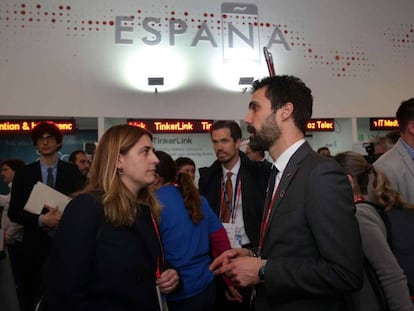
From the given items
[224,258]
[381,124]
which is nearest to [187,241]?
[224,258]

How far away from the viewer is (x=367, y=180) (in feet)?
6.24

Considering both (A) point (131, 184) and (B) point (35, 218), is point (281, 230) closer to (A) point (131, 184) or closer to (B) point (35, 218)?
(A) point (131, 184)

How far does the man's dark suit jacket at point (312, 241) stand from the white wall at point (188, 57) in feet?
14.9

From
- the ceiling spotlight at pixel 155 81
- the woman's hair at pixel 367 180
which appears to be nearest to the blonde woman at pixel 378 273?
the woman's hair at pixel 367 180

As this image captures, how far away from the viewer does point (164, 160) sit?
2273mm

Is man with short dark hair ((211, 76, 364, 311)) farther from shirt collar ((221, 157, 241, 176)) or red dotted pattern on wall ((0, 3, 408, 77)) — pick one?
red dotted pattern on wall ((0, 3, 408, 77))

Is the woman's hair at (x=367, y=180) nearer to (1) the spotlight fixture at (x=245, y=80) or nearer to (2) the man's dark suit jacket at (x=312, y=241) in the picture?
(2) the man's dark suit jacket at (x=312, y=241)

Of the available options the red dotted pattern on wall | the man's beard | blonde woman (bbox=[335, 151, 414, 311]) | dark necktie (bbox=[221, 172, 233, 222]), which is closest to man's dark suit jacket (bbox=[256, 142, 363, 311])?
the man's beard

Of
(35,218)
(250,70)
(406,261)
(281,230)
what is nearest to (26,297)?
(35,218)

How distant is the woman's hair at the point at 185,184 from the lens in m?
2.12

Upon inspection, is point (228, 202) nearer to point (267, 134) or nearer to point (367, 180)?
point (367, 180)

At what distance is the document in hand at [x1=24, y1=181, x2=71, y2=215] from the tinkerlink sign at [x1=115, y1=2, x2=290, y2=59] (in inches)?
144

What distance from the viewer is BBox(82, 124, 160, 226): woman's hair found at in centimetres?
146

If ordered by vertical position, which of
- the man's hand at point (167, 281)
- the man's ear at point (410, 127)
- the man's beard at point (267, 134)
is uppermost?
the man's ear at point (410, 127)
